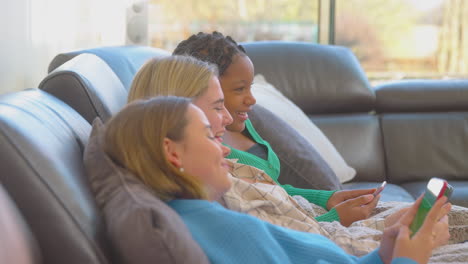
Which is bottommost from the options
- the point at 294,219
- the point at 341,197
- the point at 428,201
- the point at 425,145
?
the point at 425,145

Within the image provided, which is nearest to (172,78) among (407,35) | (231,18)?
(231,18)

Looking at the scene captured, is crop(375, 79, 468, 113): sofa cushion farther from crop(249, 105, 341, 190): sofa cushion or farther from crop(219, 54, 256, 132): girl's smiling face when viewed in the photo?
crop(219, 54, 256, 132): girl's smiling face

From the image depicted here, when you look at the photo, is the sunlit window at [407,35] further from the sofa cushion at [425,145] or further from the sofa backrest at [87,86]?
the sofa backrest at [87,86]

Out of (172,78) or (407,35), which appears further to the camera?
(407,35)

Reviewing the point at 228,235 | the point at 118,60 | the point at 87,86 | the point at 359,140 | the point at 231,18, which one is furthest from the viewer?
the point at 231,18

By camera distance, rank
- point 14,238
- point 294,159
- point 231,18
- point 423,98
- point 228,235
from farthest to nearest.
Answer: point 231,18 < point 423,98 < point 294,159 < point 228,235 < point 14,238

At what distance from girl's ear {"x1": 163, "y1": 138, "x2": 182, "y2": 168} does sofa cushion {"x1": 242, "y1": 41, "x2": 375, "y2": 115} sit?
77.9 inches

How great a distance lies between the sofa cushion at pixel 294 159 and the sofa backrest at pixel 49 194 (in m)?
1.20

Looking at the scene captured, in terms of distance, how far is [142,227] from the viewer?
1018mm

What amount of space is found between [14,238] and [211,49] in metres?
1.02

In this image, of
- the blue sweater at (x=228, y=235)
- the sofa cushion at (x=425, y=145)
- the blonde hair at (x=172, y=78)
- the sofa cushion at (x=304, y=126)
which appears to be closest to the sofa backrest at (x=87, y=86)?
the blonde hair at (x=172, y=78)

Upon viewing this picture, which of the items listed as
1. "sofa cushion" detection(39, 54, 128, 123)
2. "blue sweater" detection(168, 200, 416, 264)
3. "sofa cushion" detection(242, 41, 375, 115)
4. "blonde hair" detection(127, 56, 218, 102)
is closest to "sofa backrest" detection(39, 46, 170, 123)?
"sofa cushion" detection(39, 54, 128, 123)

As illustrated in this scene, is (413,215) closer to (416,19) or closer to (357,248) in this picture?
(357,248)

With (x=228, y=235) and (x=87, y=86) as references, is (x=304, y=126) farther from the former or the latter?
(x=228, y=235)
